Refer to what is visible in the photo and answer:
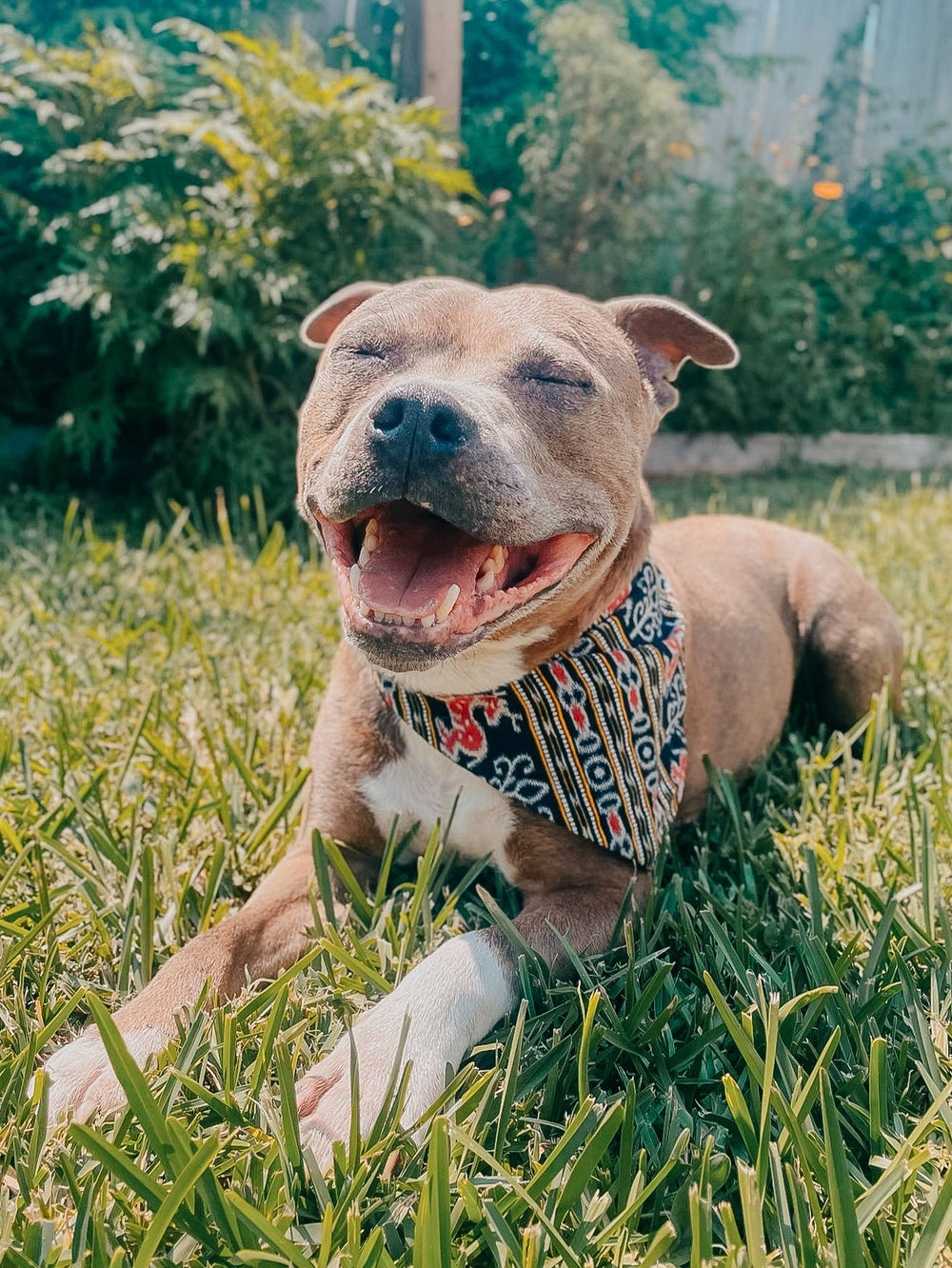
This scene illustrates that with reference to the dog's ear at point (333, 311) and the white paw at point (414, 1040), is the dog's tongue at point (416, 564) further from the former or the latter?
the dog's ear at point (333, 311)

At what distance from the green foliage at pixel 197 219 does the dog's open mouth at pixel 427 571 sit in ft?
10.1

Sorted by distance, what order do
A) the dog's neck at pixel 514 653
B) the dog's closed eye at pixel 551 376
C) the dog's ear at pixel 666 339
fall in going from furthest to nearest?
the dog's ear at pixel 666 339
the dog's neck at pixel 514 653
the dog's closed eye at pixel 551 376

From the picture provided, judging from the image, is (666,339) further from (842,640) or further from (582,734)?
(842,640)

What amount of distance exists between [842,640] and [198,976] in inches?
88.9

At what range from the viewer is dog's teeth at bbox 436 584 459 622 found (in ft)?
6.46

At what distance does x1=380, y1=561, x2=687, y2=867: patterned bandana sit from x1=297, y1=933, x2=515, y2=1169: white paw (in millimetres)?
428

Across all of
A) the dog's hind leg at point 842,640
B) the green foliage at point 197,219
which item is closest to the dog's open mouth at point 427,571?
the dog's hind leg at point 842,640

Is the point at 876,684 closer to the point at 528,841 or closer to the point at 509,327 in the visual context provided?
the point at 528,841

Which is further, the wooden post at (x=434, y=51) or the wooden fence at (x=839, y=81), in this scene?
the wooden fence at (x=839, y=81)

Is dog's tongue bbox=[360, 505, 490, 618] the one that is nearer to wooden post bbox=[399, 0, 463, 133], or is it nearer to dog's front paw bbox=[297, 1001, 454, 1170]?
dog's front paw bbox=[297, 1001, 454, 1170]

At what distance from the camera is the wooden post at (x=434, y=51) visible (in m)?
6.18

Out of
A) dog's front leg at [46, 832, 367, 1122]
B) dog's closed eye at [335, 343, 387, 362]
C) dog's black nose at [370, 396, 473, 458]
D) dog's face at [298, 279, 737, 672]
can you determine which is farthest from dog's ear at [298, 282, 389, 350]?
dog's front leg at [46, 832, 367, 1122]

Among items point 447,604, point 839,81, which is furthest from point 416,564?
point 839,81

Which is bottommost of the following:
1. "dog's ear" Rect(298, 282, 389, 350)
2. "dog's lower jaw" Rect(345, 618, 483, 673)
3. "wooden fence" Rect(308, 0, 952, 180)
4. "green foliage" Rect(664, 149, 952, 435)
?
"green foliage" Rect(664, 149, 952, 435)
